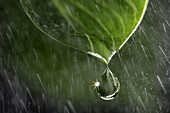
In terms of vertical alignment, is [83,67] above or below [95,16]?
below

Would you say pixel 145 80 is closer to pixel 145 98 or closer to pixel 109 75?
pixel 145 98

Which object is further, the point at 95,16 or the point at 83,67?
the point at 83,67

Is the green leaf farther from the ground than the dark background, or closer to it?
farther from the ground

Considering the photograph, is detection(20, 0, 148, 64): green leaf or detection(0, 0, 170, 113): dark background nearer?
detection(20, 0, 148, 64): green leaf

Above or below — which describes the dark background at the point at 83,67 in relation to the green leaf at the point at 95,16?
below

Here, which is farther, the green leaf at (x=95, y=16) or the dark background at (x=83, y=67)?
the dark background at (x=83, y=67)
